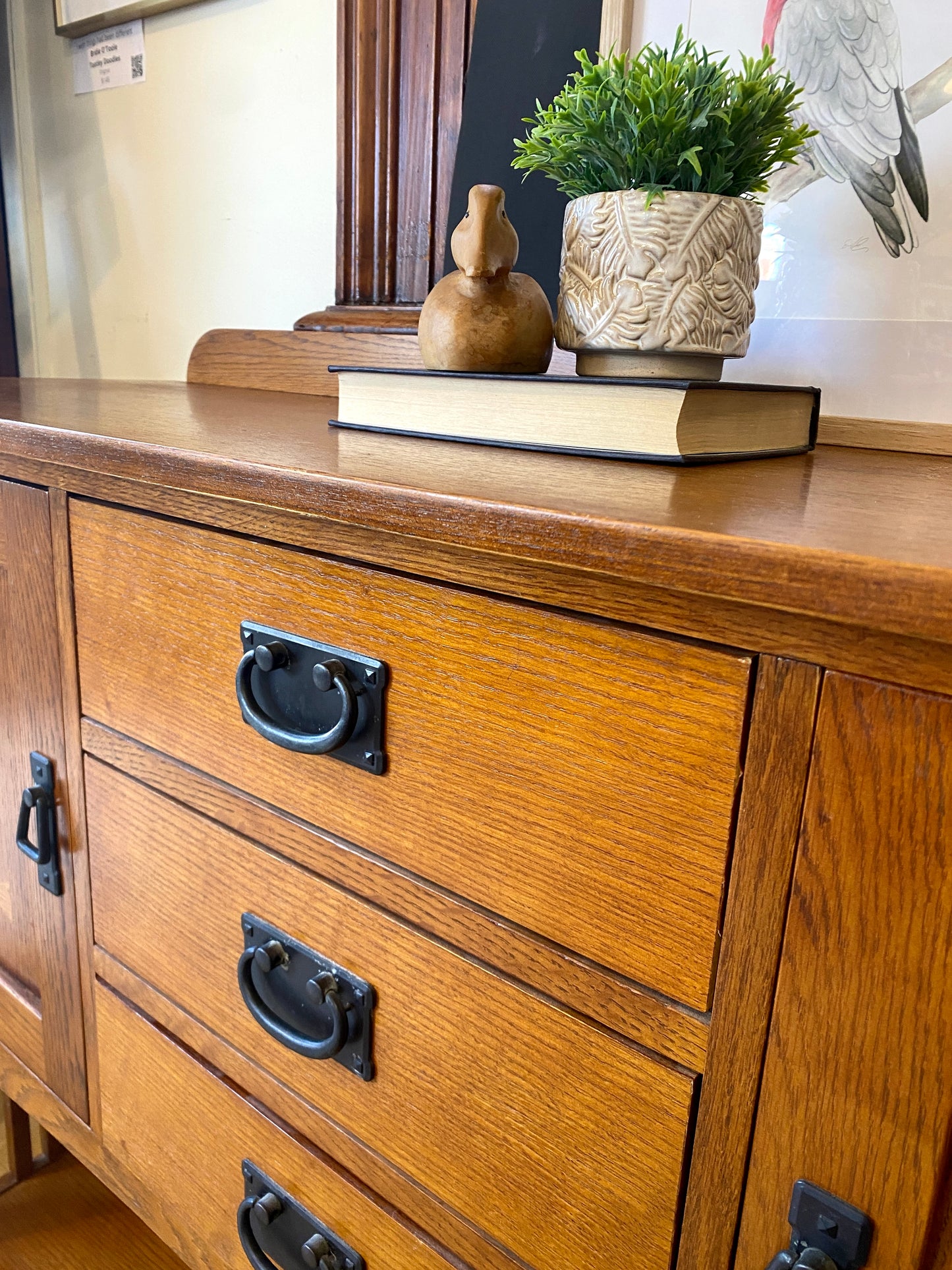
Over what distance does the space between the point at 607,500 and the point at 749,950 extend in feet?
0.56

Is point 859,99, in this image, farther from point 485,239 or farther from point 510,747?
point 510,747

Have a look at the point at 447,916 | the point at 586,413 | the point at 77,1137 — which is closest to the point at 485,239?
the point at 586,413

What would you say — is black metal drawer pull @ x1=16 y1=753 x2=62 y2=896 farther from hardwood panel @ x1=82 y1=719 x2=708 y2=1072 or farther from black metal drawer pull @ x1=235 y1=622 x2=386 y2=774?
black metal drawer pull @ x1=235 y1=622 x2=386 y2=774

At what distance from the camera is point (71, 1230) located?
93cm

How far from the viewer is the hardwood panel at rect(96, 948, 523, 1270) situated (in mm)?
459

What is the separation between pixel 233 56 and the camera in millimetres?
1132

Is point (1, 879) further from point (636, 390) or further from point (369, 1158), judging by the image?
point (636, 390)

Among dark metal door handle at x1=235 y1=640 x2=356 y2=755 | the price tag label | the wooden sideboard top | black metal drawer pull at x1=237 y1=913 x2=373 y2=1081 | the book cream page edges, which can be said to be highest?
the price tag label

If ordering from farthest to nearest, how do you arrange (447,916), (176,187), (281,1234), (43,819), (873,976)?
(176,187) → (43,819) → (281,1234) → (447,916) → (873,976)

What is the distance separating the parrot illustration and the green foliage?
14 centimetres

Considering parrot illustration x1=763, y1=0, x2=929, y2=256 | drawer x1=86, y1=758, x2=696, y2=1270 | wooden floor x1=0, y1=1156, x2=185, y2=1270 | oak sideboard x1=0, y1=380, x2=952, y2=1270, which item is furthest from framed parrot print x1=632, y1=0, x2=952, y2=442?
wooden floor x1=0, y1=1156, x2=185, y2=1270

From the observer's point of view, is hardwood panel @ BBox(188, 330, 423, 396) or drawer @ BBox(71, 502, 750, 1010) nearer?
drawer @ BBox(71, 502, 750, 1010)

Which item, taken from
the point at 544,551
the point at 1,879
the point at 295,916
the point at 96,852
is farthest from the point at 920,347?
the point at 1,879

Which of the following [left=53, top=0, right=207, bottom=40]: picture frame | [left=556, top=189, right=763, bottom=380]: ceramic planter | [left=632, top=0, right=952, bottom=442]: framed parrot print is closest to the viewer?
[left=556, top=189, right=763, bottom=380]: ceramic planter
